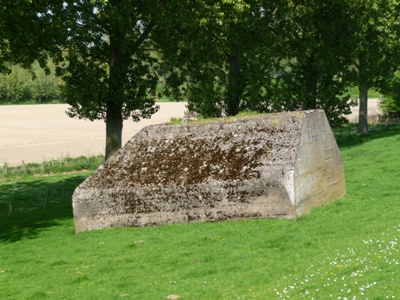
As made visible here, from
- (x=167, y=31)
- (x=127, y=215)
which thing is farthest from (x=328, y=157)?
(x=167, y=31)

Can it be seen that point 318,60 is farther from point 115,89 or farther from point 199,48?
point 115,89

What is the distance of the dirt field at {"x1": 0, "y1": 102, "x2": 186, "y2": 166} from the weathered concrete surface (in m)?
31.7

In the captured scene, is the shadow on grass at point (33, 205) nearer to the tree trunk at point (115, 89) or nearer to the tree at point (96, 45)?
the tree trunk at point (115, 89)

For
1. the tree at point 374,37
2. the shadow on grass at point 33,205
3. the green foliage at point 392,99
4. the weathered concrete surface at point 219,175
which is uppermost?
the tree at point 374,37

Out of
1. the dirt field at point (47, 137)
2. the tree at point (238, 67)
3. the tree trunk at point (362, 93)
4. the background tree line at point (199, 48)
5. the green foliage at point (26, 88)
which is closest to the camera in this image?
the background tree line at point (199, 48)

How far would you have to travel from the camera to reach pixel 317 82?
50.2 m

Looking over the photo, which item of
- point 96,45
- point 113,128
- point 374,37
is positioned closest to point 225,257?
point 113,128

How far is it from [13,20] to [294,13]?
888 inches

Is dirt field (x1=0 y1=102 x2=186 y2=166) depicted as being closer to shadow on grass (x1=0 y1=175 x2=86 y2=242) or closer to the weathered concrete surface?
shadow on grass (x1=0 y1=175 x2=86 y2=242)

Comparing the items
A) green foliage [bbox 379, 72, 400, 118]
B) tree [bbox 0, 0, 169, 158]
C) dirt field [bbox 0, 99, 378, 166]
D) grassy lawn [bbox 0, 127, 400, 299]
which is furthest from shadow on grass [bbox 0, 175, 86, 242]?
green foliage [bbox 379, 72, 400, 118]

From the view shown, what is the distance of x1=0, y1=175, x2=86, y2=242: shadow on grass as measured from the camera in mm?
24616

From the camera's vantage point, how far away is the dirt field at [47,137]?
58.1m

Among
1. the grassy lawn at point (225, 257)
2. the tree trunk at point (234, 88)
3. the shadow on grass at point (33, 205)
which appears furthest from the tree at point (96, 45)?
the grassy lawn at point (225, 257)

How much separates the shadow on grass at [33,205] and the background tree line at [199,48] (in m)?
4.63
